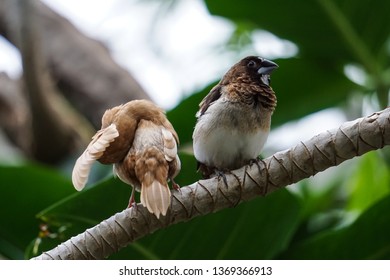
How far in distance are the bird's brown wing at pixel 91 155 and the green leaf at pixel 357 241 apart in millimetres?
528

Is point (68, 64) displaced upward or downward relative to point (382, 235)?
upward

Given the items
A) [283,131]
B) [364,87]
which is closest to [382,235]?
[364,87]

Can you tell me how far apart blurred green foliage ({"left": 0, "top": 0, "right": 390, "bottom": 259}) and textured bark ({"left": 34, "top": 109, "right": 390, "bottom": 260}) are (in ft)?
0.48

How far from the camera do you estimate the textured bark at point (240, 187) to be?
736mm

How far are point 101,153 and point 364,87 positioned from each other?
74 centimetres

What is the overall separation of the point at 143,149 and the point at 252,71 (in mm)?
196

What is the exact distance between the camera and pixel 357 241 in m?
1.14

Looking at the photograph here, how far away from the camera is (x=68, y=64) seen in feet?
6.71

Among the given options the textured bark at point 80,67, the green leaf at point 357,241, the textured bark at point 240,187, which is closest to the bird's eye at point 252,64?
the textured bark at point 240,187

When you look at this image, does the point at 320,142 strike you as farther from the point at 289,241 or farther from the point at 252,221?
the point at 289,241

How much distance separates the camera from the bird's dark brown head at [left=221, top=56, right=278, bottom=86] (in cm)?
84

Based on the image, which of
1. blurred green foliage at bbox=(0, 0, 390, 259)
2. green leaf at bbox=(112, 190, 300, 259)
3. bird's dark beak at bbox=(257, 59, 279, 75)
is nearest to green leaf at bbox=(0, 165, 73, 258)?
blurred green foliage at bbox=(0, 0, 390, 259)

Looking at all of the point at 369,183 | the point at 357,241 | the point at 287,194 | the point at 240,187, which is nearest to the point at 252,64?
the point at 240,187

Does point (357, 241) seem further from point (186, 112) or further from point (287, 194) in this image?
point (186, 112)
